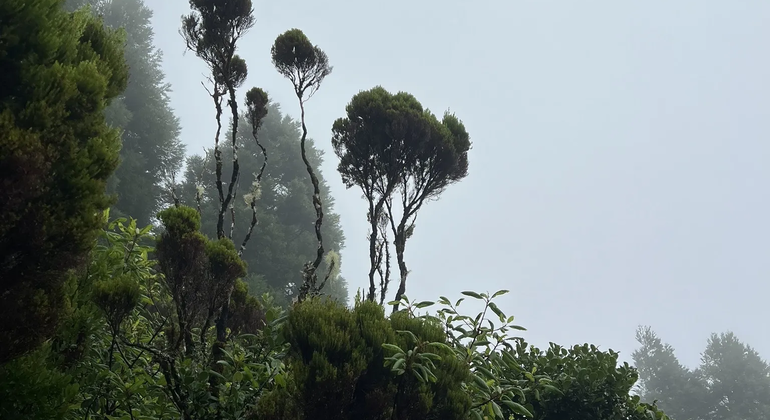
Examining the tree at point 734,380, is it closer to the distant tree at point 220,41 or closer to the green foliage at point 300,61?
the green foliage at point 300,61

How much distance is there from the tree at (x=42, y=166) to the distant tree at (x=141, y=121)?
14.3 m

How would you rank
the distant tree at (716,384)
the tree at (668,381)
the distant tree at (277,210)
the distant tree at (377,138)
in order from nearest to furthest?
1. the distant tree at (377,138)
2. the distant tree at (277,210)
3. the distant tree at (716,384)
4. the tree at (668,381)

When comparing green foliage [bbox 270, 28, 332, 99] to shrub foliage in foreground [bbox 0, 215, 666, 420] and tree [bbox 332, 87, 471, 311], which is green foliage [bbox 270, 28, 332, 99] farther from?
shrub foliage in foreground [bbox 0, 215, 666, 420]

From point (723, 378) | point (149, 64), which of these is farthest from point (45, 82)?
point (723, 378)

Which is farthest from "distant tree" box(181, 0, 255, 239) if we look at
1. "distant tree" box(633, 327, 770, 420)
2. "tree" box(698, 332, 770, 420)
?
"tree" box(698, 332, 770, 420)

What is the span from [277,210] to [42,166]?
22019 millimetres

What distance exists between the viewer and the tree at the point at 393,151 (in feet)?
23.4

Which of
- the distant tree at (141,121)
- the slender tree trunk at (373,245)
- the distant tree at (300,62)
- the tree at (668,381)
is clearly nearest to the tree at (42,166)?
the slender tree trunk at (373,245)

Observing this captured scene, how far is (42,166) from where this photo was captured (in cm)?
241

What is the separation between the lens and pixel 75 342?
3492 millimetres

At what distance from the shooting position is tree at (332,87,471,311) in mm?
7125

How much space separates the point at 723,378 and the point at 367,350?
155 feet

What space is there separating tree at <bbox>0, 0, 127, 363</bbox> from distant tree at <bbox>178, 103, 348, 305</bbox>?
15.6 m

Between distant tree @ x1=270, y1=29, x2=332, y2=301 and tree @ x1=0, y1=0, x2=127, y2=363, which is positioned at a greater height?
distant tree @ x1=270, y1=29, x2=332, y2=301
